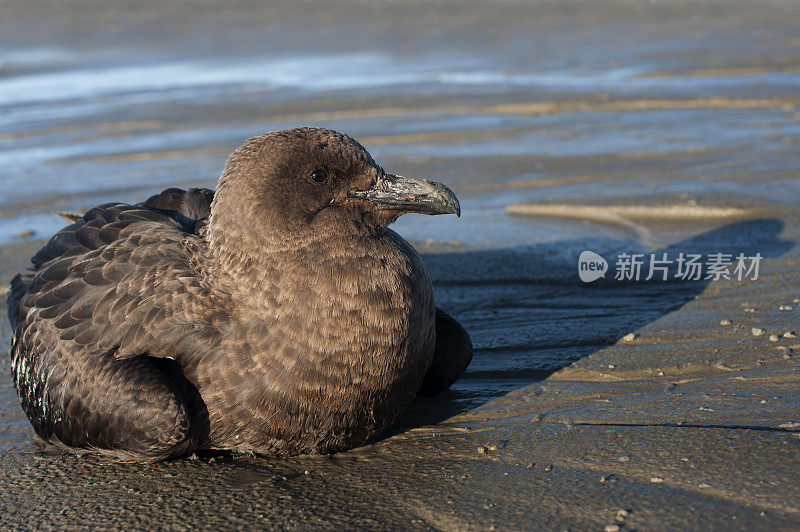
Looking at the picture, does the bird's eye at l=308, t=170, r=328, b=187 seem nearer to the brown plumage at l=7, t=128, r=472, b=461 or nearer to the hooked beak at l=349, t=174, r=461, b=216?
the brown plumage at l=7, t=128, r=472, b=461

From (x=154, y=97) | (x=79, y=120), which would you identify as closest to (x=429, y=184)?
(x=79, y=120)

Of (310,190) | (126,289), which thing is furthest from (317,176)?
(126,289)

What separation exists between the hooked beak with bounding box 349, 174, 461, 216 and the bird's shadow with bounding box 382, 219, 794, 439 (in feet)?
3.22

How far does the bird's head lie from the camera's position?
405cm

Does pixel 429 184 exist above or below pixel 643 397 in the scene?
above

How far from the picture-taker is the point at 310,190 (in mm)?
4078

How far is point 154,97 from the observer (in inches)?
536

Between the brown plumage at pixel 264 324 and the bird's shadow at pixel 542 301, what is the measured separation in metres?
0.53

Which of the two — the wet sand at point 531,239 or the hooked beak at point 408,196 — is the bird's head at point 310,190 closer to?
the hooked beak at point 408,196

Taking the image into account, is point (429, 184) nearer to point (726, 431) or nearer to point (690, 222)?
point (726, 431)

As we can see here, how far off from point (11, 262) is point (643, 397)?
15.8 ft

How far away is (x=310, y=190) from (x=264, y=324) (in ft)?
1.96

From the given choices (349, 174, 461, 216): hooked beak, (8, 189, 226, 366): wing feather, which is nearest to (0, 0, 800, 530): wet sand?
(8, 189, 226, 366): wing feather

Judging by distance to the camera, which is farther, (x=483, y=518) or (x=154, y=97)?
(x=154, y=97)
